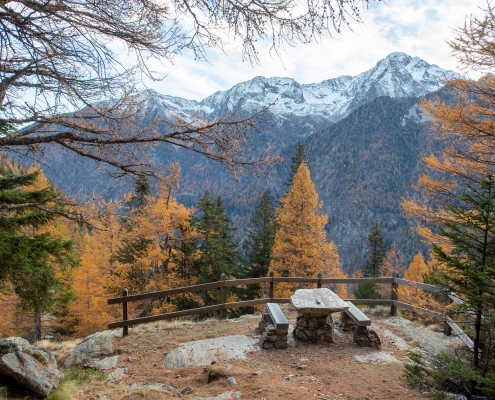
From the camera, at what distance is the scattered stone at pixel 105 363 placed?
19.9ft

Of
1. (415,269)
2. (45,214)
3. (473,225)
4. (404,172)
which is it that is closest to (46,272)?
(45,214)

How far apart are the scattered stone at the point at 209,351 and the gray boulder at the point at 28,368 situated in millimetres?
2178

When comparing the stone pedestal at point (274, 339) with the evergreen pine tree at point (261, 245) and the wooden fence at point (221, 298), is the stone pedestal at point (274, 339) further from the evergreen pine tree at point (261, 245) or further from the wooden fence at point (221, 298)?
the evergreen pine tree at point (261, 245)

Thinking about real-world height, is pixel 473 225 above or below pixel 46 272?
above

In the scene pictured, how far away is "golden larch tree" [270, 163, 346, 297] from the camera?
15680 mm

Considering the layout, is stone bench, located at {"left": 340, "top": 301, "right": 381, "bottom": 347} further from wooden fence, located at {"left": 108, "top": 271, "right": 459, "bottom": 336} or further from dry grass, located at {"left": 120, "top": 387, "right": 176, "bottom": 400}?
dry grass, located at {"left": 120, "top": 387, "right": 176, "bottom": 400}

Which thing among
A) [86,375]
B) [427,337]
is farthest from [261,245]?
[86,375]

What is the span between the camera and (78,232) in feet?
110

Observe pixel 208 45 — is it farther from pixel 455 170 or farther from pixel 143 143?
pixel 455 170

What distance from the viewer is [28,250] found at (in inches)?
195

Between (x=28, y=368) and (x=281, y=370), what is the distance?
3.69 m

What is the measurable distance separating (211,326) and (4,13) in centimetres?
751

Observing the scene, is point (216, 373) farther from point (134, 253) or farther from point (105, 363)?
point (134, 253)

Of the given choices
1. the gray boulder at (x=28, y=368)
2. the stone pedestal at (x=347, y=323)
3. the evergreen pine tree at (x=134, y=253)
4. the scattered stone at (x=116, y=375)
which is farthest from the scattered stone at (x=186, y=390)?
the evergreen pine tree at (x=134, y=253)
